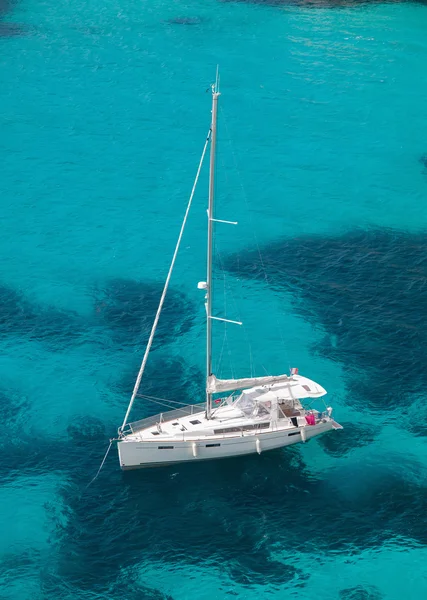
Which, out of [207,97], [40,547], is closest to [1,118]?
[207,97]

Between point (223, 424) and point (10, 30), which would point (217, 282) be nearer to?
point (223, 424)

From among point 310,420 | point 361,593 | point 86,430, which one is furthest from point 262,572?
point 86,430

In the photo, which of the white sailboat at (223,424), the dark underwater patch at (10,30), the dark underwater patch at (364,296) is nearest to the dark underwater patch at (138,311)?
the dark underwater patch at (364,296)

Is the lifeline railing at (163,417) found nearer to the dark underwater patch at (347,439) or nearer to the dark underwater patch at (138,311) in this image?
the dark underwater patch at (347,439)

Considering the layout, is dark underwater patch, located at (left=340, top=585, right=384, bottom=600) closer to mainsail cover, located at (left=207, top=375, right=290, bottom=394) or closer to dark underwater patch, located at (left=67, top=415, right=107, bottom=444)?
mainsail cover, located at (left=207, top=375, right=290, bottom=394)

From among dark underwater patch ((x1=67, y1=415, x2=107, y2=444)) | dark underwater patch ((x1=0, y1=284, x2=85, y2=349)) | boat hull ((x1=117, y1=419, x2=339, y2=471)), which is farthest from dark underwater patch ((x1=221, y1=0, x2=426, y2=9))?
boat hull ((x1=117, y1=419, x2=339, y2=471))

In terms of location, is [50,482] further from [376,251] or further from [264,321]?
[376,251]
